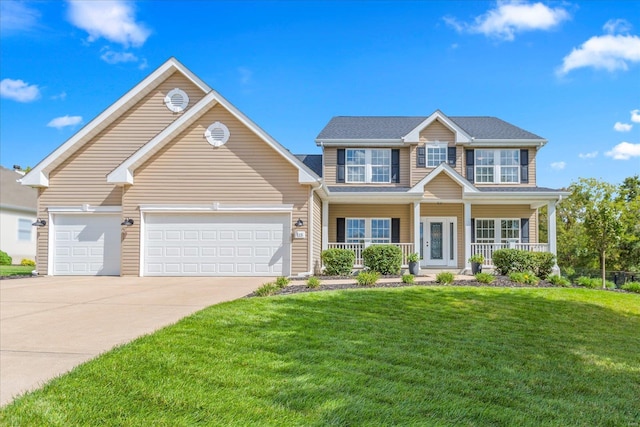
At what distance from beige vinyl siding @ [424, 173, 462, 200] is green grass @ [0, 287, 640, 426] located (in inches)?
388

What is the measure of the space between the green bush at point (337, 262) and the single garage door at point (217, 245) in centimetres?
143

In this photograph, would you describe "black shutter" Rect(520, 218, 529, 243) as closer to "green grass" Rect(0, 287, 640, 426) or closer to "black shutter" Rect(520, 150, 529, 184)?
"black shutter" Rect(520, 150, 529, 184)

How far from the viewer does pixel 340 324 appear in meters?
6.36

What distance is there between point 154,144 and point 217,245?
391 centimetres

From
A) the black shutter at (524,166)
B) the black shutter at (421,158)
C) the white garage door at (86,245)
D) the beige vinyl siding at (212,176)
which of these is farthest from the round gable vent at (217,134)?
the black shutter at (524,166)

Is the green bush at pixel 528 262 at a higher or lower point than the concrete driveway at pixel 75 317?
higher

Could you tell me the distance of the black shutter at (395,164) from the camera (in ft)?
62.2

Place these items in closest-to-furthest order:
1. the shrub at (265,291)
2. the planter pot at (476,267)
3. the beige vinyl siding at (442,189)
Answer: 1. the shrub at (265,291)
2. the planter pot at (476,267)
3. the beige vinyl siding at (442,189)

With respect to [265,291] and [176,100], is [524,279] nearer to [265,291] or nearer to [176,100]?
[265,291]

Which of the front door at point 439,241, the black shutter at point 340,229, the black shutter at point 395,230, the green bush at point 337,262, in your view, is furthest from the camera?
the black shutter at point 340,229

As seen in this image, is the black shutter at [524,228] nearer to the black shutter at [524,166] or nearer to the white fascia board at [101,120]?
the black shutter at [524,166]

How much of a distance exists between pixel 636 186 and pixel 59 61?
117 ft

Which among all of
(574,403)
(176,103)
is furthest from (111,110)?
(574,403)

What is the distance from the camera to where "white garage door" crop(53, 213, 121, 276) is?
14938 mm
